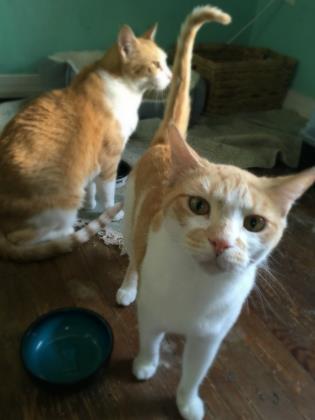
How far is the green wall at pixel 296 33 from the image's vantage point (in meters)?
2.50

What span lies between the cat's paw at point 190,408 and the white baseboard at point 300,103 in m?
2.05

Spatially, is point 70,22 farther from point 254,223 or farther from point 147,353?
point 254,223

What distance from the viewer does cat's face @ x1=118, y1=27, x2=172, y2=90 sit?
65.4 inches

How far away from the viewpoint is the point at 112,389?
109 cm

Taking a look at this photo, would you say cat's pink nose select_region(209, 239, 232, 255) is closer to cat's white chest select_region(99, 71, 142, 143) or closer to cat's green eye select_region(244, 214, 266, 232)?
cat's green eye select_region(244, 214, 266, 232)

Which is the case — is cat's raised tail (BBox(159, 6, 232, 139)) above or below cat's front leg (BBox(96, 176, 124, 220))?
above

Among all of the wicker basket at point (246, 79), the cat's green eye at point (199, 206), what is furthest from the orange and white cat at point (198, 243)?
the wicker basket at point (246, 79)

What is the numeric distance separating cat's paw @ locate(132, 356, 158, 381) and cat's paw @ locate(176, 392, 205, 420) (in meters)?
0.11

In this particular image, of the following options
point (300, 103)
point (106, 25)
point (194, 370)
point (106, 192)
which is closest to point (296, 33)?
point (300, 103)

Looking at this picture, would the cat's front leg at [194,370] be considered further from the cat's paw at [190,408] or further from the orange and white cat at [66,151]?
the orange and white cat at [66,151]

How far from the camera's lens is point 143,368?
3.61ft

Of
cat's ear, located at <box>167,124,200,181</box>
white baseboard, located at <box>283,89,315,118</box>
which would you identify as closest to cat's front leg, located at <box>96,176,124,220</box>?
cat's ear, located at <box>167,124,200,181</box>

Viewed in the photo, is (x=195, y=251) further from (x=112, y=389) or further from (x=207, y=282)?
(x=112, y=389)

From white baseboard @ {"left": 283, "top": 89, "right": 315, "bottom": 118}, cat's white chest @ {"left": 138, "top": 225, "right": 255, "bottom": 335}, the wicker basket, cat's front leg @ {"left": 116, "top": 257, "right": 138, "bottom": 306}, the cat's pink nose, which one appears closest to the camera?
the cat's pink nose
